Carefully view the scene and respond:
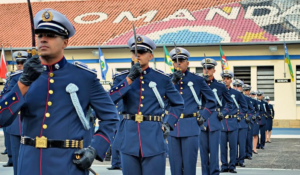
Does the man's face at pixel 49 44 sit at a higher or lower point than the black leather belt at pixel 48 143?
higher

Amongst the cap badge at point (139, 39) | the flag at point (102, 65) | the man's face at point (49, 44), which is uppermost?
the flag at point (102, 65)

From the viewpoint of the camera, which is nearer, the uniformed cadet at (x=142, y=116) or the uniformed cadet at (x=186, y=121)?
the uniformed cadet at (x=142, y=116)

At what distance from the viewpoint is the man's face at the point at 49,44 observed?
4607mm

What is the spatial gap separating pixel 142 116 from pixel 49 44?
3167mm

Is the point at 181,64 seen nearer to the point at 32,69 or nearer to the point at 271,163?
the point at 271,163

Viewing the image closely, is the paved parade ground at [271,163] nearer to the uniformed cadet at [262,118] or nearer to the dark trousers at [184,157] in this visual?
the uniformed cadet at [262,118]

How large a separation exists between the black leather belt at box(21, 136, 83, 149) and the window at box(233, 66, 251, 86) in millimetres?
29559

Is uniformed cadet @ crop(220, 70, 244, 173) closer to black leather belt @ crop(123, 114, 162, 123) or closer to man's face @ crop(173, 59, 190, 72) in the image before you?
man's face @ crop(173, 59, 190, 72)

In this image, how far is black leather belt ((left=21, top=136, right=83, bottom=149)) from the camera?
4.61 meters

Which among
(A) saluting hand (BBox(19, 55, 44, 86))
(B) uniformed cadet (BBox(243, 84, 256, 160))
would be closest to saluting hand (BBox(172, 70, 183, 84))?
(A) saluting hand (BBox(19, 55, 44, 86))

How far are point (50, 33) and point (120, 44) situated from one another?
3027cm

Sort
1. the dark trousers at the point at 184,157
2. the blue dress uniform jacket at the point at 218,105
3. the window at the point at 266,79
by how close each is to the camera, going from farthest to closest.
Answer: the window at the point at 266,79, the blue dress uniform jacket at the point at 218,105, the dark trousers at the point at 184,157

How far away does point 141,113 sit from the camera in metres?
7.67

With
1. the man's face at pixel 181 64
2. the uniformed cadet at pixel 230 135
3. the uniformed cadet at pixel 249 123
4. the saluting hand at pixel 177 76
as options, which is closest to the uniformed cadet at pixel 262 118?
the uniformed cadet at pixel 249 123
